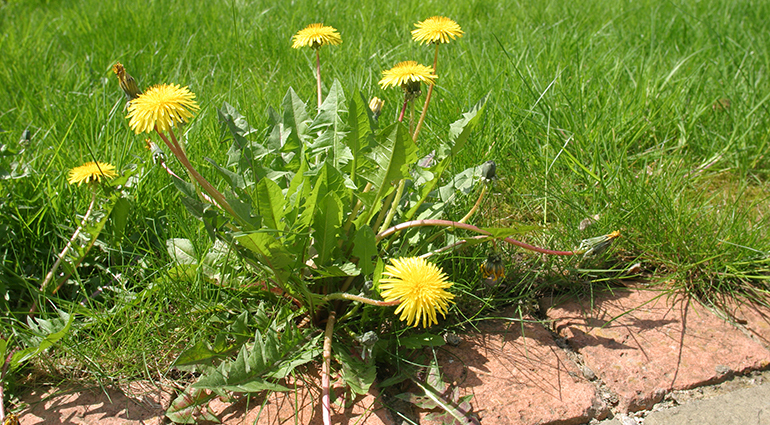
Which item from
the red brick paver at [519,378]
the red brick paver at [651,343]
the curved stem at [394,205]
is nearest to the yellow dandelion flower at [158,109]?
the curved stem at [394,205]

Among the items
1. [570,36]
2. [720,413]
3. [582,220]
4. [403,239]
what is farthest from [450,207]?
[570,36]

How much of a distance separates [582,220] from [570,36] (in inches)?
63.9

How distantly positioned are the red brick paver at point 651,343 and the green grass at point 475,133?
89 mm

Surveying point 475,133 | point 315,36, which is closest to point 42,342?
point 315,36

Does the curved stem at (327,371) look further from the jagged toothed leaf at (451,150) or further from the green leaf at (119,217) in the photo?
the green leaf at (119,217)

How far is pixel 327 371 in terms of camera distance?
1250 millimetres

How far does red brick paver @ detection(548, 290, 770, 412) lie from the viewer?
141 centimetres

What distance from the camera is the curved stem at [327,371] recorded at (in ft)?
3.97

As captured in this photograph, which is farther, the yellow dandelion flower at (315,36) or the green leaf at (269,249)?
the yellow dandelion flower at (315,36)

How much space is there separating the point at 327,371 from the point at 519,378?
18.9 inches

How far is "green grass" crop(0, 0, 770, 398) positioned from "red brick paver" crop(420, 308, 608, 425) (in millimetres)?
134

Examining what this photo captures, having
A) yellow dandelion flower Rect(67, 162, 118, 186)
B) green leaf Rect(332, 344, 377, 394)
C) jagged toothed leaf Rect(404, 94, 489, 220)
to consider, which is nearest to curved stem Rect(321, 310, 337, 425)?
green leaf Rect(332, 344, 377, 394)

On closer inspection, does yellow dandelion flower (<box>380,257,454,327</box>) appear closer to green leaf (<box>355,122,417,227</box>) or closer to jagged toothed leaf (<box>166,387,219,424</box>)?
green leaf (<box>355,122,417,227</box>)

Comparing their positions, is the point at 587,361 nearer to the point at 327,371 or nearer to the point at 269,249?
the point at 327,371
